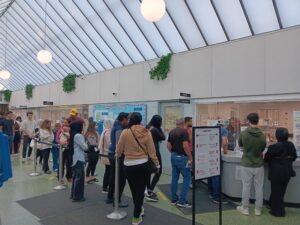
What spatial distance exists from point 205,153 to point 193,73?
5.00m

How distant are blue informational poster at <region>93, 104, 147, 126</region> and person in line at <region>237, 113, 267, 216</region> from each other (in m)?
5.15

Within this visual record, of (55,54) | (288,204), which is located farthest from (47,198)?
(55,54)

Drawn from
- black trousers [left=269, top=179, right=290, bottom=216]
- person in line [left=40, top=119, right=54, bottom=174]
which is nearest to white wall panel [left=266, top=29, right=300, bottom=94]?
black trousers [left=269, top=179, right=290, bottom=216]

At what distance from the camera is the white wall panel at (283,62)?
6.15m

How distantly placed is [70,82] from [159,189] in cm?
872

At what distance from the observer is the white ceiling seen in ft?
22.2

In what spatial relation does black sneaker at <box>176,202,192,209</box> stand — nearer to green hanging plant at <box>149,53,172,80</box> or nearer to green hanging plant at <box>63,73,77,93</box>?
green hanging plant at <box>149,53,172,80</box>

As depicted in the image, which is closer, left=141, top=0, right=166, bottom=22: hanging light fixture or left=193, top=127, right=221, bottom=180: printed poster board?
left=193, top=127, right=221, bottom=180: printed poster board

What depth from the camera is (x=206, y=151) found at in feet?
11.6

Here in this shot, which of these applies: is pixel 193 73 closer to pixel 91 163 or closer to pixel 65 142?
pixel 91 163

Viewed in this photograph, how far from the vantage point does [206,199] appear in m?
5.74

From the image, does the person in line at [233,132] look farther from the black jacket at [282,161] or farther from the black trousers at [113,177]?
the black trousers at [113,177]

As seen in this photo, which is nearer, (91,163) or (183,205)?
(183,205)

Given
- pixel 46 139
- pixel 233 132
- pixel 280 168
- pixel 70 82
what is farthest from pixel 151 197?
pixel 70 82
